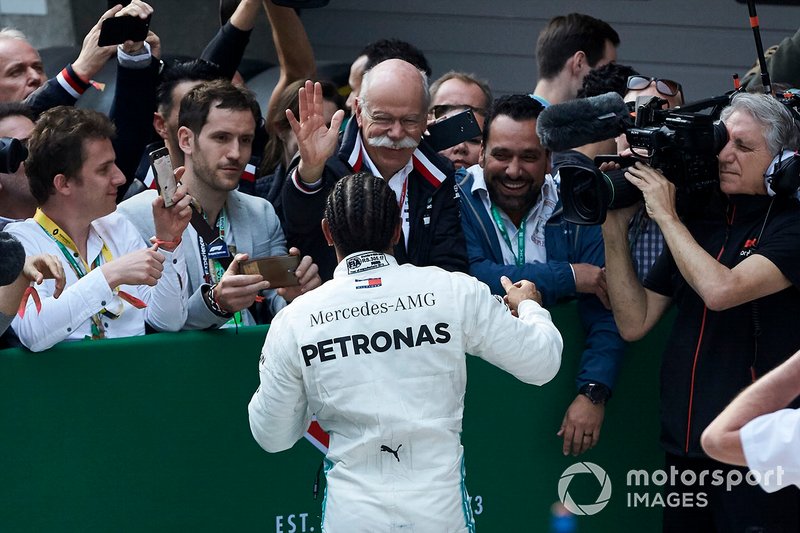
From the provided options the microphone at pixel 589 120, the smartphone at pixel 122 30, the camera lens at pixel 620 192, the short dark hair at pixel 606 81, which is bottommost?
the camera lens at pixel 620 192

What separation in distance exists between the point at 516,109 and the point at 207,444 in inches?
71.1

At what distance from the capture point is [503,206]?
188 inches

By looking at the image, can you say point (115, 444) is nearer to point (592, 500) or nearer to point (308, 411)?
point (308, 411)

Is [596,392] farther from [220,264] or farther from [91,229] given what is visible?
[91,229]

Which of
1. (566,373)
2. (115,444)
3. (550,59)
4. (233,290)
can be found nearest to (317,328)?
(233,290)

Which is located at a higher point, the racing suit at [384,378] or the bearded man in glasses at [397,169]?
the bearded man in glasses at [397,169]

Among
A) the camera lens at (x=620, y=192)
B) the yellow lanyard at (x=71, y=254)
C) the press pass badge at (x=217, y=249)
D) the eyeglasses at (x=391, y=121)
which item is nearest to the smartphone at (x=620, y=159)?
the camera lens at (x=620, y=192)

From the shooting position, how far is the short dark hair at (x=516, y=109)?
4770mm

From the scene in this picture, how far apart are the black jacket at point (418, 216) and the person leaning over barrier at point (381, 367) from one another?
955 millimetres

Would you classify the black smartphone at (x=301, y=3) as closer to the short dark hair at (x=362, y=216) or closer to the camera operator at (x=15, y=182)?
the camera operator at (x=15, y=182)

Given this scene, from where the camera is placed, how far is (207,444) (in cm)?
433

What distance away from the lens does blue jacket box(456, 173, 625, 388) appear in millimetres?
4473

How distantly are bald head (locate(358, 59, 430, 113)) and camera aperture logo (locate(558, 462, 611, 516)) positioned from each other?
5.02 feet

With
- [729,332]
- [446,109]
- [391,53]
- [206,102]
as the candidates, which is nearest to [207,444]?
[206,102]
